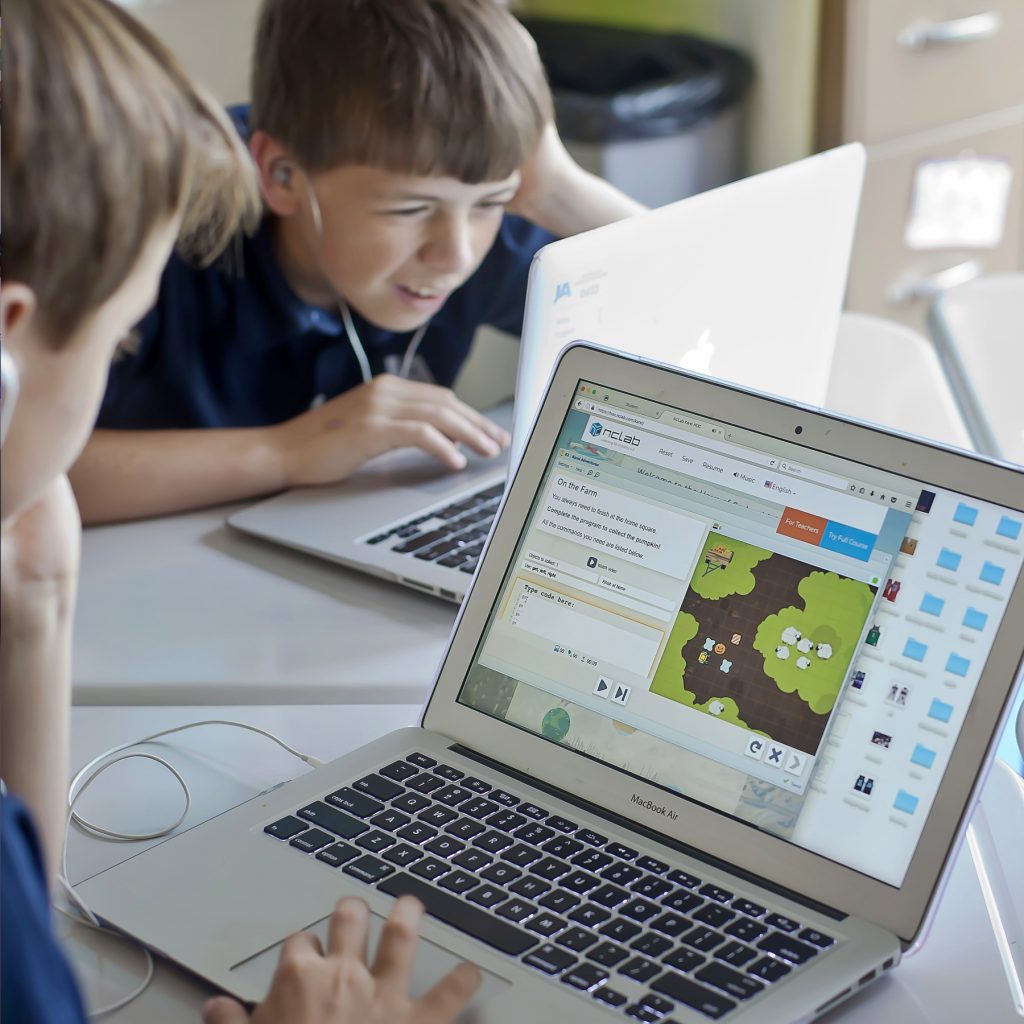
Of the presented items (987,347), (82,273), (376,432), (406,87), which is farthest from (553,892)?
(987,347)

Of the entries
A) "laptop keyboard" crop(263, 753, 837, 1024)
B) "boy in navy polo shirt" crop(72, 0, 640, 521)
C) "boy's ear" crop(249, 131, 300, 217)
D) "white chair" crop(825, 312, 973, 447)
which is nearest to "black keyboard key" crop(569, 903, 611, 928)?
"laptop keyboard" crop(263, 753, 837, 1024)

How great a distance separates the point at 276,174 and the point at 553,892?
88cm

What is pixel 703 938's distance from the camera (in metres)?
0.60

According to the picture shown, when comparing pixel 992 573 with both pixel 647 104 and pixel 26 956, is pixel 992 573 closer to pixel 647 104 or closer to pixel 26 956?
pixel 26 956

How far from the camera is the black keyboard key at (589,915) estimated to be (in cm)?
61

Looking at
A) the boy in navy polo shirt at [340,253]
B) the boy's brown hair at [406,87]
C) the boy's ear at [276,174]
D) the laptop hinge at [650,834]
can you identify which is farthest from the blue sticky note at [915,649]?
the boy's ear at [276,174]

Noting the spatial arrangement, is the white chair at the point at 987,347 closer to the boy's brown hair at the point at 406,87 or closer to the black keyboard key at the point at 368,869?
the boy's brown hair at the point at 406,87

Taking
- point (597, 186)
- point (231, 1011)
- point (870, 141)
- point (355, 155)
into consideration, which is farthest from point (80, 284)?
point (870, 141)

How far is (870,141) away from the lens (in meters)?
2.54

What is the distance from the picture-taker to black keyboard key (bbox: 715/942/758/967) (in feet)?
1.92

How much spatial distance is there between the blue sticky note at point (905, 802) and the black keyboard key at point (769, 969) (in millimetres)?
92

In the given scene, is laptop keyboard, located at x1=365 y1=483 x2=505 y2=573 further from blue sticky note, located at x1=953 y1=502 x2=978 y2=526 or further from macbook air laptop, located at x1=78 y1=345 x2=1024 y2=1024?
blue sticky note, located at x1=953 y1=502 x2=978 y2=526

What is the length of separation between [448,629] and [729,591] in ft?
0.98

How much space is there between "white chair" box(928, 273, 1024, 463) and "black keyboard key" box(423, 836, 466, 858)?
0.86m
